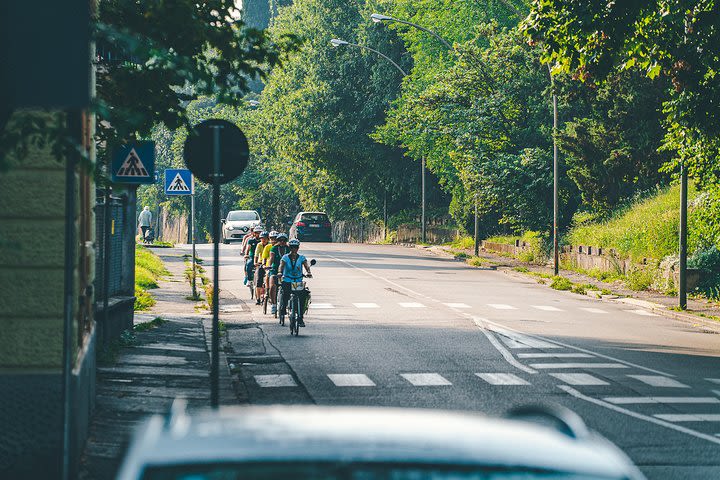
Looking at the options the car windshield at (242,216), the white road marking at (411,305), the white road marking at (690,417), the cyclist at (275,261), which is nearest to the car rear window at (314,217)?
the car windshield at (242,216)

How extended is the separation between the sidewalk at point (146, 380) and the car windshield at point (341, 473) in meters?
3.65

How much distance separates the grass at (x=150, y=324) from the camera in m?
19.2

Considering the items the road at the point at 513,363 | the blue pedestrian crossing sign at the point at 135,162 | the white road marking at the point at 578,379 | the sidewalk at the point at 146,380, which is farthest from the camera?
the blue pedestrian crossing sign at the point at 135,162

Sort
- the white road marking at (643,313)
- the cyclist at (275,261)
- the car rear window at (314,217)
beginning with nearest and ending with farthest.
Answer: the cyclist at (275,261) → the white road marking at (643,313) → the car rear window at (314,217)

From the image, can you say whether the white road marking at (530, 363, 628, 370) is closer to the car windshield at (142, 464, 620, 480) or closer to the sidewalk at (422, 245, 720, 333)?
the sidewalk at (422, 245, 720, 333)

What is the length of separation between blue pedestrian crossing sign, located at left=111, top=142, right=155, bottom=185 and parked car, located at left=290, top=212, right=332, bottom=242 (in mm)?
44548

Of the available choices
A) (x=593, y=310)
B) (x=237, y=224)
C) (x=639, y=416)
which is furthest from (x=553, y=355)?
(x=237, y=224)

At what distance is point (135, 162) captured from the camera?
1691 centimetres

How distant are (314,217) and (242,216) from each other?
369 centimetres

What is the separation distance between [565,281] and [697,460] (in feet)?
75.9

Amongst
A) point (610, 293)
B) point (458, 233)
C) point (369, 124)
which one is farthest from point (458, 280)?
point (369, 124)

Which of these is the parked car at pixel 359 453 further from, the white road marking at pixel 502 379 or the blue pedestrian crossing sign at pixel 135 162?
the blue pedestrian crossing sign at pixel 135 162

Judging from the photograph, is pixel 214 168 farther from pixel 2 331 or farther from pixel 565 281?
pixel 565 281

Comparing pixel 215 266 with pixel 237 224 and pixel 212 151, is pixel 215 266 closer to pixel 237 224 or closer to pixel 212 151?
pixel 212 151
